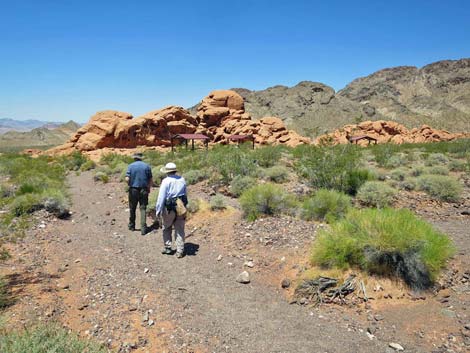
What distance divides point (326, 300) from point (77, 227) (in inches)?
248

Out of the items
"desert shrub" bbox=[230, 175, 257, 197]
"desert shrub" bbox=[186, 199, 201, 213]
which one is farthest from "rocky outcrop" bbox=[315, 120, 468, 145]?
"desert shrub" bbox=[186, 199, 201, 213]

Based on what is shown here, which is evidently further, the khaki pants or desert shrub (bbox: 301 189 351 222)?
desert shrub (bbox: 301 189 351 222)

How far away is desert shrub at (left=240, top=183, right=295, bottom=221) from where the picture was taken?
7070mm

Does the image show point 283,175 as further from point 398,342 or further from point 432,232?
point 398,342

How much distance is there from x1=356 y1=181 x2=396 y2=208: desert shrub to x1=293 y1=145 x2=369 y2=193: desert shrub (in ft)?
1.68

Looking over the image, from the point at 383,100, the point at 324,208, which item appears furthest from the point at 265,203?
the point at 383,100

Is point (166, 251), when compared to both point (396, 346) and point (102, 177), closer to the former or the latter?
point (396, 346)

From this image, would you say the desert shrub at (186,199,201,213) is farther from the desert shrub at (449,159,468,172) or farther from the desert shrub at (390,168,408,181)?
the desert shrub at (449,159,468,172)

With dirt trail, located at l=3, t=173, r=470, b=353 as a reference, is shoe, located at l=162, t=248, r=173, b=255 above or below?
above

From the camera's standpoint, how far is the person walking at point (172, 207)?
5.86 meters

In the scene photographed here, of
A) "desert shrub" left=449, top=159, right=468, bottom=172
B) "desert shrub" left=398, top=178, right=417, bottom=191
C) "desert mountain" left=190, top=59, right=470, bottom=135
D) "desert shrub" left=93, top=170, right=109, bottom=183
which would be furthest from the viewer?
"desert mountain" left=190, top=59, right=470, bottom=135

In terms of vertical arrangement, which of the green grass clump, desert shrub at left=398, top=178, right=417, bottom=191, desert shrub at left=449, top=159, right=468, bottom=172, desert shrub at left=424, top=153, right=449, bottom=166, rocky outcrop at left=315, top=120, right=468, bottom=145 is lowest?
the green grass clump

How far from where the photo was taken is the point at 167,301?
4316 millimetres

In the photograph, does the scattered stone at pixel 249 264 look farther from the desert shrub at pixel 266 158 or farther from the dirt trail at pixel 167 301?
the desert shrub at pixel 266 158
